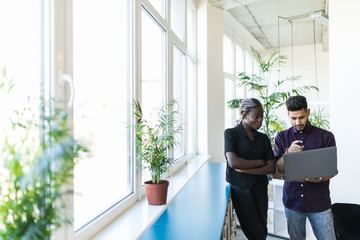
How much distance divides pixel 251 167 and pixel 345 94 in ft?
5.53

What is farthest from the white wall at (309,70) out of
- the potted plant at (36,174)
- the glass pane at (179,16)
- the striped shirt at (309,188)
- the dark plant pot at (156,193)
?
the potted plant at (36,174)

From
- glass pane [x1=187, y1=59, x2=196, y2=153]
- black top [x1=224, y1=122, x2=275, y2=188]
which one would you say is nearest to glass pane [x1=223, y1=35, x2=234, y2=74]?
glass pane [x1=187, y1=59, x2=196, y2=153]

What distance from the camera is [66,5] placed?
1.19 meters

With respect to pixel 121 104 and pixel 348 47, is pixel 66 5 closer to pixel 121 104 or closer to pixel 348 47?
pixel 121 104

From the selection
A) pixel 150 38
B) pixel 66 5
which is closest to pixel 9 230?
pixel 66 5

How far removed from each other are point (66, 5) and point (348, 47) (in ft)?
9.29

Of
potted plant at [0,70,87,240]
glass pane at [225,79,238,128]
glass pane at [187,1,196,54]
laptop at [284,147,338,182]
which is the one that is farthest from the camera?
glass pane at [225,79,238,128]

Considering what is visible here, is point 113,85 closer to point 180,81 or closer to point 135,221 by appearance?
point 135,221

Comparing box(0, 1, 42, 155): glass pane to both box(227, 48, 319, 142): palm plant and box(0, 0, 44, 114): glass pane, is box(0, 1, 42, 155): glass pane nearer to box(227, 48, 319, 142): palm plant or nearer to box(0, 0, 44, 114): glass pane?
box(0, 0, 44, 114): glass pane

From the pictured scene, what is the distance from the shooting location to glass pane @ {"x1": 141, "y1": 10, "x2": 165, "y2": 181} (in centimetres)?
240

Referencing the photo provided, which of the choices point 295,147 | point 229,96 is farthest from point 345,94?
point 229,96

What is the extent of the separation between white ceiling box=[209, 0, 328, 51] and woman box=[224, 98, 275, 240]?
10.0ft

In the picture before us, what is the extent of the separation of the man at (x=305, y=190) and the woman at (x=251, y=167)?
17 cm

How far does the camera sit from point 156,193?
1.96m
